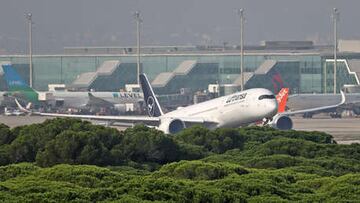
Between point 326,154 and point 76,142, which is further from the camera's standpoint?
point 326,154

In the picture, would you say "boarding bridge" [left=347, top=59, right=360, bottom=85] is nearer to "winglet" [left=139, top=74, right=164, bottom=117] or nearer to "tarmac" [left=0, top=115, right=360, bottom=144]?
"tarmac" [left=0, top=115, right=360, bottom=144]

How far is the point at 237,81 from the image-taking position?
163000 millimetres

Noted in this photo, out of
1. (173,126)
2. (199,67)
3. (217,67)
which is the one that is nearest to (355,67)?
(217,67)

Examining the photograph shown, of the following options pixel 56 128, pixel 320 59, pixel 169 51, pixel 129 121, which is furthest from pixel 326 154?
pixel 169 51

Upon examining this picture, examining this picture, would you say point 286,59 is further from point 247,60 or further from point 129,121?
point 129,121

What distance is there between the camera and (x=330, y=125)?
107 metres

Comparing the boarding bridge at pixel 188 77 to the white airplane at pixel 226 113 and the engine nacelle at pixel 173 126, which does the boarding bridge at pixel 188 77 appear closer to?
the white airplane at pixel 226 113

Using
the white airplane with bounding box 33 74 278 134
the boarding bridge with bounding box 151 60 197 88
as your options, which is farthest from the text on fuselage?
the boarding bridge with bounding box 151 60 197 88

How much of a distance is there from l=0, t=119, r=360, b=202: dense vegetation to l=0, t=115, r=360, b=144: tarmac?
508 inches

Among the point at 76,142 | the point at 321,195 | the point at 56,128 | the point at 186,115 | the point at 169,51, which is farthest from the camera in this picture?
the point at 169,51

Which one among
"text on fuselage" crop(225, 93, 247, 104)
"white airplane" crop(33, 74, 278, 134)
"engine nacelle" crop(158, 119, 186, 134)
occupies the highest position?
"text on fuselage" crop(225, 93, 247, 104)

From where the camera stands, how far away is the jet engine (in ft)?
283

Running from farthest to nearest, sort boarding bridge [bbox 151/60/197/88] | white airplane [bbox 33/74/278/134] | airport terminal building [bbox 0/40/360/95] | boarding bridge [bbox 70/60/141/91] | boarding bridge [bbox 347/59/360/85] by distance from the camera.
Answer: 1. boarding bridge [bbox 70/60/141/91]
2. boarding bridge [bbox 151/60/197/88]
3. airport terminal building [bbox 0/40/360/95]
4. boarding bridge [bbox 347/59/360/85]
5. white airplane [bbox 33/74/278/134]

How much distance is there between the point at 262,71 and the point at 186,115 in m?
76.2
